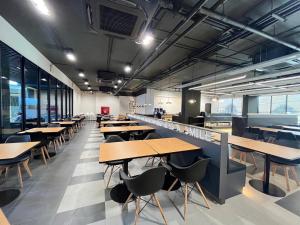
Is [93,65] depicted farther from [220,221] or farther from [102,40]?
[220,221]

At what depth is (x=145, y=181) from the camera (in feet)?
5.02

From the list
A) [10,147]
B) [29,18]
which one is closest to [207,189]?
[10,147]

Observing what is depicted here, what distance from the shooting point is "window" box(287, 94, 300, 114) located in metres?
10.8

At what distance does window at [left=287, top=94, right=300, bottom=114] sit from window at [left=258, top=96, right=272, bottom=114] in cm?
139

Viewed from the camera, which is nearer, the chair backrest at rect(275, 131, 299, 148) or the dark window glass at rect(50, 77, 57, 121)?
the chair backrest at rect(275, 131, 299, 148)

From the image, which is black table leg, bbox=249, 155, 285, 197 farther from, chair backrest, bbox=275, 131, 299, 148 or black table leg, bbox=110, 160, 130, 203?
black table leg, bbox=110, 160, 130, 203

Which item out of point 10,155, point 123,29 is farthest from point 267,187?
point 10,155

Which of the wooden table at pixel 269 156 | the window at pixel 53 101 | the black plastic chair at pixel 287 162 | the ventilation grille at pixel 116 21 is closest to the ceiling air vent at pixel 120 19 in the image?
the ventilation grille at pixel 116 21

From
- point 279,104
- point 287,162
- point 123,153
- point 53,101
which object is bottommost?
point 287,162

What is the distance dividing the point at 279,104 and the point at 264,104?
42.4 inches

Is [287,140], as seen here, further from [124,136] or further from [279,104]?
[279,104]

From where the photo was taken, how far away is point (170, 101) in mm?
14305

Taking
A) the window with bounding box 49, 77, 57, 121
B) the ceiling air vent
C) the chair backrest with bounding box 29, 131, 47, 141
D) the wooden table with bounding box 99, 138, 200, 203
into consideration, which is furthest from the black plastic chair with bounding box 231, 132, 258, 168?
the window with bounding box 49, 77, 57, 121

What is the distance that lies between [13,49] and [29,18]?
107cm
